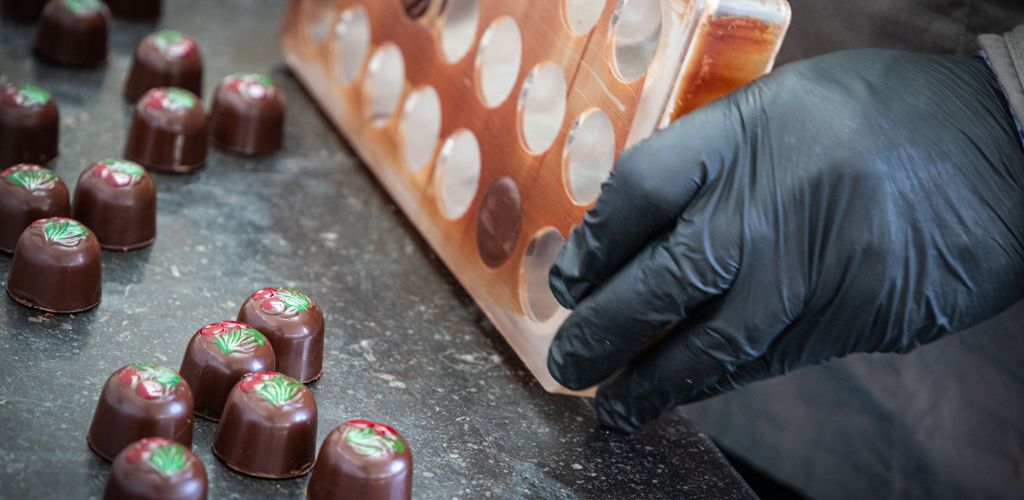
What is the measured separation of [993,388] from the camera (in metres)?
1.40

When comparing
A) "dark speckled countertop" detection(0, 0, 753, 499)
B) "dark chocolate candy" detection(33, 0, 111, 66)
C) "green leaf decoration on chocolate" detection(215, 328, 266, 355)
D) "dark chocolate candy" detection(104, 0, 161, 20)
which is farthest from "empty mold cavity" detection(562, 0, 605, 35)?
"dark chocolate candy" detection(104, 0, 161, 20)

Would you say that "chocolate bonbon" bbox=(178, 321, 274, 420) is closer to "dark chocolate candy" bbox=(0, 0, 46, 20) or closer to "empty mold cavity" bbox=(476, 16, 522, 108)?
"empty mold cavity" bbox=(476, 16, 522, 108)

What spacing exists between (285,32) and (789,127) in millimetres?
979

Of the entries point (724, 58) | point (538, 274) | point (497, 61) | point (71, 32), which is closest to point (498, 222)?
point (538, 274)

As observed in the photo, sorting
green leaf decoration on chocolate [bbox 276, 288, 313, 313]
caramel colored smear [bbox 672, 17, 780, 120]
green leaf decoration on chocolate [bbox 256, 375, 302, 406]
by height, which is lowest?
green leaf decoration on chocolate [bbox 276, 288, 313, 313]

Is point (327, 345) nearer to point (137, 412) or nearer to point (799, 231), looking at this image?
point (137, 412)

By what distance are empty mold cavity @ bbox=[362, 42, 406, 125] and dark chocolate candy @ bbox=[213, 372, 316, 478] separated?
2.11ft

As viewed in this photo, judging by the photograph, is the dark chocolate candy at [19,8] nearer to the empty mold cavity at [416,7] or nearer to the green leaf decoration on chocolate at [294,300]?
the empty mold cavity at [416,7]

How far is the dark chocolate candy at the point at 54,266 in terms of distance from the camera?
40.4 inches

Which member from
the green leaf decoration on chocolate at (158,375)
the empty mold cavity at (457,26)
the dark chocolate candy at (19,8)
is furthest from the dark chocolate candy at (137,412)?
the dark chocolate candy at (19,8)

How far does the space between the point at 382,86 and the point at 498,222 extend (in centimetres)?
37

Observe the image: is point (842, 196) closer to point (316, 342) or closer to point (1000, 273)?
point (1000, 273)

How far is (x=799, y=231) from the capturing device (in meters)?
0.99

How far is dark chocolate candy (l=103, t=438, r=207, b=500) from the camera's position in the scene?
0.78 m
